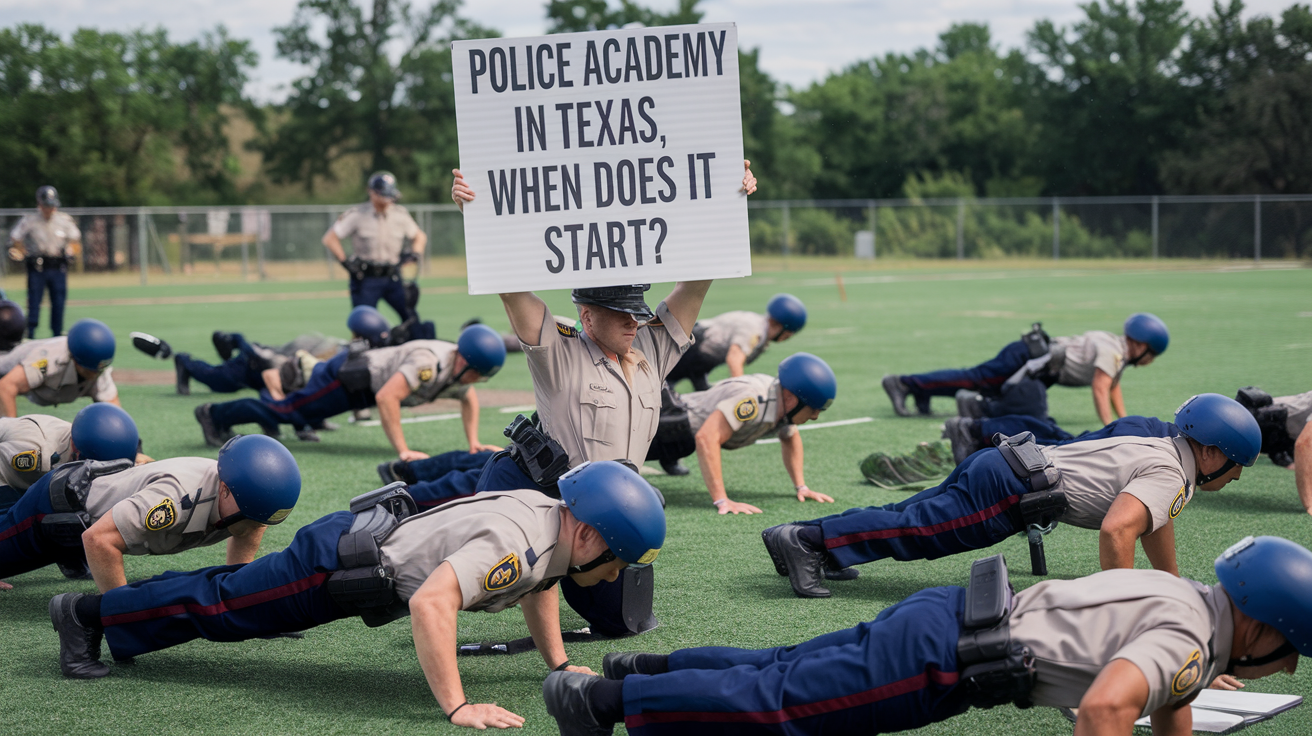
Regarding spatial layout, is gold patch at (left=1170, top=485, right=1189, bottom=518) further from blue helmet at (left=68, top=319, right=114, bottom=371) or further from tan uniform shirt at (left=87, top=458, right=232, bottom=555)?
blue helmet at (left=68, top=319, right=114, bottom=371)

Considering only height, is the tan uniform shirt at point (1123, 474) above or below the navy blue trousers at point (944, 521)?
above

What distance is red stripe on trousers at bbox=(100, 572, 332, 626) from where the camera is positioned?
14.1ft

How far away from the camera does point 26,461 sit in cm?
596

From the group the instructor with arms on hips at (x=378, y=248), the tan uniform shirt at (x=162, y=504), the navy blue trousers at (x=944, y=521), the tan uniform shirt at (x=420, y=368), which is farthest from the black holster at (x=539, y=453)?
the instructor with arms on hips at (x=378, y=248)

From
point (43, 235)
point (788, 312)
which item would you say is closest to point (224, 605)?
point (788, 312)

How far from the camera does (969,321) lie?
20.7 meters

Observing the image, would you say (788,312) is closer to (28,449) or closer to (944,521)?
(944,521)

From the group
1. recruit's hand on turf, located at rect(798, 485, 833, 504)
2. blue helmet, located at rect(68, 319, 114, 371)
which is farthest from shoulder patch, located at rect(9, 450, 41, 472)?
recruit's hand on turf, located at rect(798, 485, 833, 504)

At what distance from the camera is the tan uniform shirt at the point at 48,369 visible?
822cm

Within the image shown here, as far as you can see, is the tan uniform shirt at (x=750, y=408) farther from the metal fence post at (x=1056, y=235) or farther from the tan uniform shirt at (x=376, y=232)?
the metal fence post at (x=1056, y=235)

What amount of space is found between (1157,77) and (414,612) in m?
55.6

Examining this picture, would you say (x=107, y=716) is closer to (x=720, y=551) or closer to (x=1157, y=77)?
(x=720, y=551)

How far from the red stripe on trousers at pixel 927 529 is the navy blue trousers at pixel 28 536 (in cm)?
346

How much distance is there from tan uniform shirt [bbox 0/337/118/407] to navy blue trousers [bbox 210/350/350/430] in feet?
4.00
